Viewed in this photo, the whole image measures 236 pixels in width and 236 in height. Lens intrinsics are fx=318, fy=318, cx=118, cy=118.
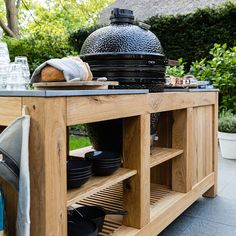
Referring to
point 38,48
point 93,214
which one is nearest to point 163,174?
point 93,214

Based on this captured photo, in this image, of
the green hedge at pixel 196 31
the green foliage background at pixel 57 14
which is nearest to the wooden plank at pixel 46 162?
the green hedge at pixel 196 31

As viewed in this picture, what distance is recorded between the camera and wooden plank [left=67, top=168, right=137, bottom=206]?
1199mm

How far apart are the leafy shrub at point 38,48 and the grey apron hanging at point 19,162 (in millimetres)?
6238

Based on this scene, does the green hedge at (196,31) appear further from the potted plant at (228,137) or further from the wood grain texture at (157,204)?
the wood grain texture at (157,204)

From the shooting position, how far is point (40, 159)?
1022mm

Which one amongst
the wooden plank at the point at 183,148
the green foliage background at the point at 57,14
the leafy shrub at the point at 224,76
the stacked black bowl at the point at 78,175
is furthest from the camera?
the green foliage background at the point at 57,14

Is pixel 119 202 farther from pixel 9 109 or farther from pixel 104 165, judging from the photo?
pixel 9 109

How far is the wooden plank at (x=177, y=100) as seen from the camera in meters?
1.69

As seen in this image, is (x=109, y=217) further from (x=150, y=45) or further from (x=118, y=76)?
(x=150, y=45)

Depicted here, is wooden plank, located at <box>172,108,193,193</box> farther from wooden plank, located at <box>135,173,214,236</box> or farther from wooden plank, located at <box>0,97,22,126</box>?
wooden plank, located at <box>0,97,22,126</box>

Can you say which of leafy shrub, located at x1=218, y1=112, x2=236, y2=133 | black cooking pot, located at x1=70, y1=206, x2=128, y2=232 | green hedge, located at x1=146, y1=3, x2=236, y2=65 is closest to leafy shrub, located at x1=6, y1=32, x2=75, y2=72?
green hedge, located at x1=146, y1=3, x2=236, y2=65

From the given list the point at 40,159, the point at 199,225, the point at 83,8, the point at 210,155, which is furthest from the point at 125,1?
the point at 40,159

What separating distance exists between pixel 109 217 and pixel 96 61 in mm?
876

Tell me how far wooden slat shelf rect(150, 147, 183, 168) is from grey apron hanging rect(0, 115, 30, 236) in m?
0.86
